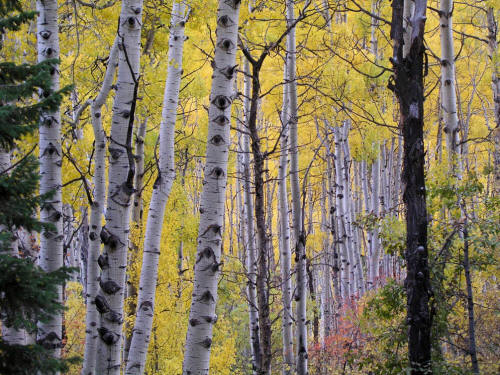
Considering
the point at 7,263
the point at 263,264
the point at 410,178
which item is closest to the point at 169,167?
the point at 263,264

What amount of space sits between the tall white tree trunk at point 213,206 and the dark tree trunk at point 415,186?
2237mm

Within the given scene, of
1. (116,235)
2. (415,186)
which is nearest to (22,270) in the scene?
(116,235)

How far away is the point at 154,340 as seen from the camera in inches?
409

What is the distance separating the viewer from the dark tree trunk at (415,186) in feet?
15.5

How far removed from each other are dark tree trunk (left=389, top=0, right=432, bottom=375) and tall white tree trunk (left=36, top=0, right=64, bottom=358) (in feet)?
10.9

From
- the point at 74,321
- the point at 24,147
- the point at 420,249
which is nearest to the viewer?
the point at 420,249

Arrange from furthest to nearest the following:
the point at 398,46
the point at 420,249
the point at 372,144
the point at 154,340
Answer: the point at 372,144, the point at 154,340, the point at 398,46, the point at 420,249

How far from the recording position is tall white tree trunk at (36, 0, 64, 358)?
3.92 metres

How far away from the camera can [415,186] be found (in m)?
4.97

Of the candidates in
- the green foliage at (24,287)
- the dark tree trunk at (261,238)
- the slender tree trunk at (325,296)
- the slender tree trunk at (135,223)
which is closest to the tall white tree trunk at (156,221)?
the dark tree trunk at (261,238)

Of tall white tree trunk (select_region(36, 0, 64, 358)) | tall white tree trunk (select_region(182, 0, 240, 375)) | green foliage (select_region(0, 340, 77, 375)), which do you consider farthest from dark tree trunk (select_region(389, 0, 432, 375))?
green foliage (select_region(0, 340, 77, 375))

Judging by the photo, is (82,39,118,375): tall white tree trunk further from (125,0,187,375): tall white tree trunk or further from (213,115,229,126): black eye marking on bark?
(213,115,229,126): black eye marking on bark

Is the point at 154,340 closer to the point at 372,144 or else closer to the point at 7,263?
the point at 372,144

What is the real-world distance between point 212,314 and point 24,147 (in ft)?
18.6
